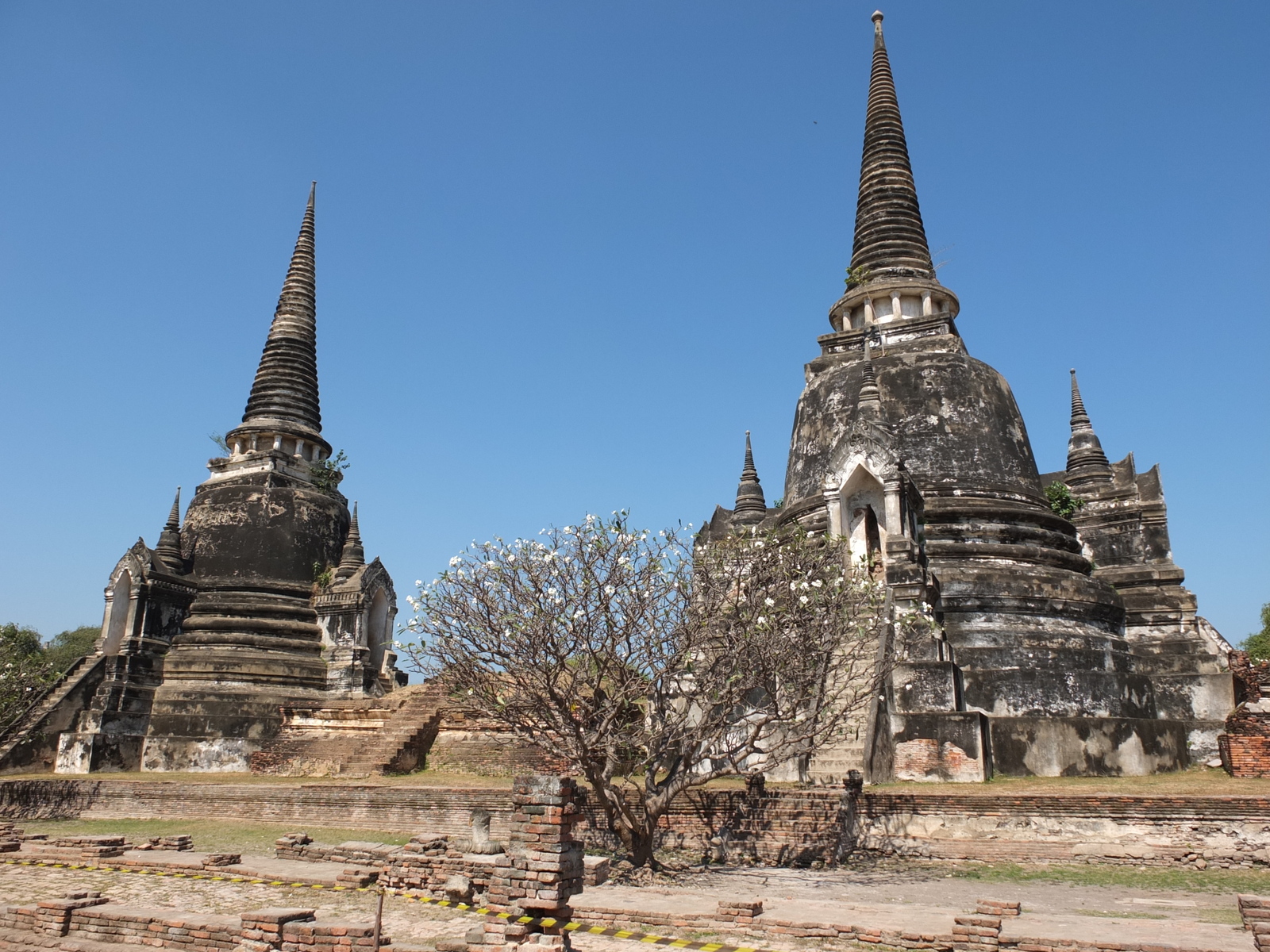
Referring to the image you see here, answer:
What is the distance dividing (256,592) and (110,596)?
3407 mm

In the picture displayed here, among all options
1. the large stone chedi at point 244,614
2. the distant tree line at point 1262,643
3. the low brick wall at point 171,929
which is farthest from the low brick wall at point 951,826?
the distant tree line at point 1262,643

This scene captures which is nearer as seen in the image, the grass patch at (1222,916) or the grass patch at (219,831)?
the grass patch at (1222,916)

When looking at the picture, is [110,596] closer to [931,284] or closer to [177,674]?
[177,674]

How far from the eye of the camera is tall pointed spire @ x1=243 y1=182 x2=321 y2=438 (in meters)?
28.1

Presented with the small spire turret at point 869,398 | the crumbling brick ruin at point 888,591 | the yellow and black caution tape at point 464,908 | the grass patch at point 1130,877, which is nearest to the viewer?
the yellow and black caution tape at point 464,908

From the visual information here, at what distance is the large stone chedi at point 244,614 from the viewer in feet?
74.1

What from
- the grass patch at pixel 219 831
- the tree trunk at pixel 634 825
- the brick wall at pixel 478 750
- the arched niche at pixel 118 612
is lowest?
the grass patch at pixel 219 831

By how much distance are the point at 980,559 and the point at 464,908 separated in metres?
12.1

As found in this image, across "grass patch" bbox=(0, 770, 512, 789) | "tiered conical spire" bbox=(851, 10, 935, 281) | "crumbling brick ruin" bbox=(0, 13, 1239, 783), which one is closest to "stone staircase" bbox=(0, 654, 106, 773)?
"crumbling brick ruin" bbox=(0, 13, 1239, 783)

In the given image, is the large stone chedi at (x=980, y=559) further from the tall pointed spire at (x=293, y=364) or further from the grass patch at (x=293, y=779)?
the tall pointed spire at (x=293, y=364)

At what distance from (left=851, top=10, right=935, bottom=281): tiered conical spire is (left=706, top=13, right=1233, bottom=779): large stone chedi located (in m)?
0.09

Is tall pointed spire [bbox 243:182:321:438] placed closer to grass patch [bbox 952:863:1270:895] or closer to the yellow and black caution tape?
the yellow and black caution tape

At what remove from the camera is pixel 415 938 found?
842cm

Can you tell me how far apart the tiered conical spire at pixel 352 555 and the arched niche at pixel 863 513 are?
13.6m
